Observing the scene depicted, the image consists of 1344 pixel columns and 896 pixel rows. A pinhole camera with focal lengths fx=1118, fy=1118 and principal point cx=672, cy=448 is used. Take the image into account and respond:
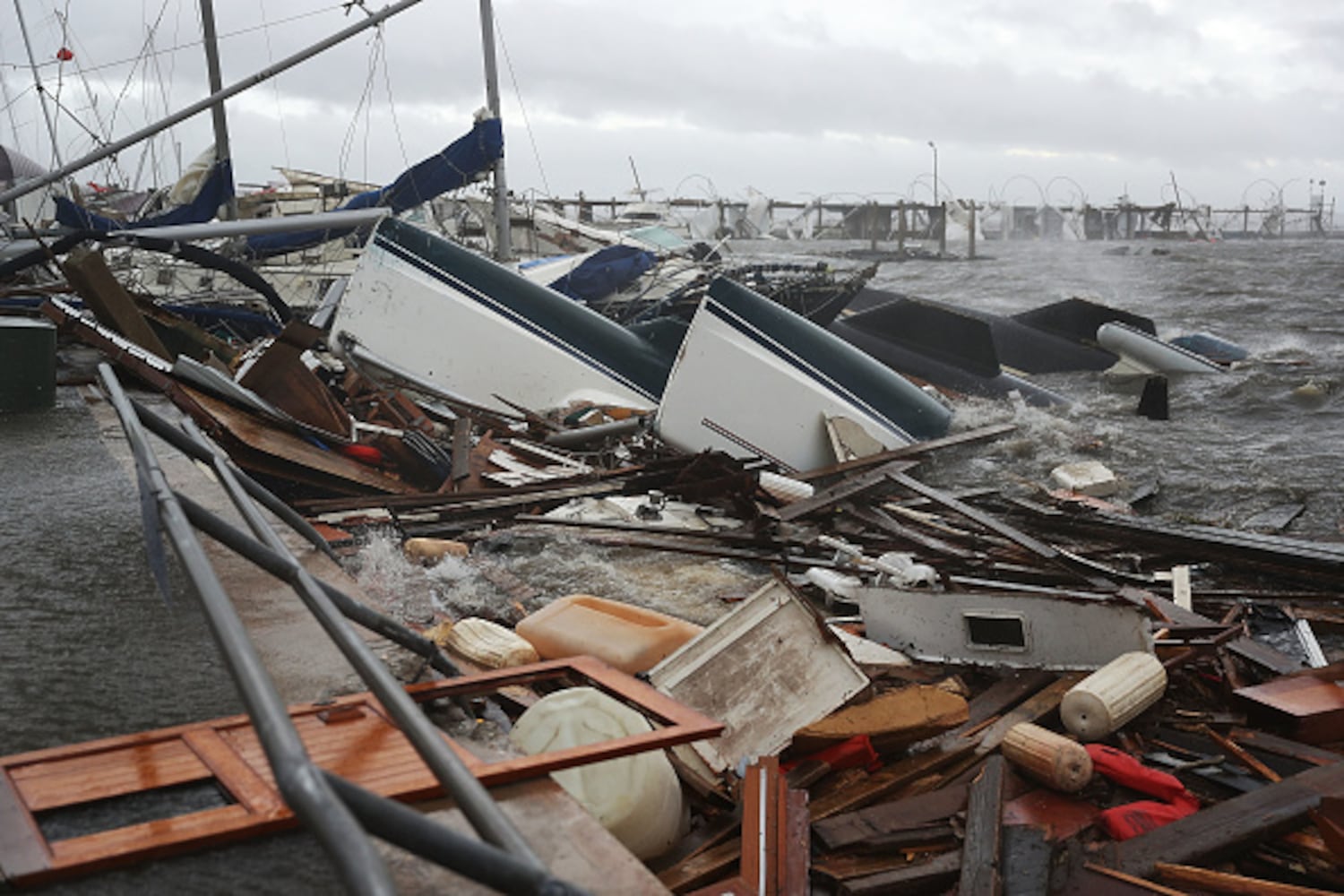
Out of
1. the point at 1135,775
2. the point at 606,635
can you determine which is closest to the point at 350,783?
the point at 606,635

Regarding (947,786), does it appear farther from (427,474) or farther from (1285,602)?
(427,474)

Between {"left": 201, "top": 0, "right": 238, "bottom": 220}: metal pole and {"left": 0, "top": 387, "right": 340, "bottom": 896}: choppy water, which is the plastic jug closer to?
{"left": 0, "top": 387, "right": 340, "bottom": 896}: choppy water

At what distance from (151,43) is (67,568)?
16806mm

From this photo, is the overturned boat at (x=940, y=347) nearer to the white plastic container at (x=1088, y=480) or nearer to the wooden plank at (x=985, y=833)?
the white plastic container at (x=1088, y=480)

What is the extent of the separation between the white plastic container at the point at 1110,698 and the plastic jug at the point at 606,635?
5.04ft

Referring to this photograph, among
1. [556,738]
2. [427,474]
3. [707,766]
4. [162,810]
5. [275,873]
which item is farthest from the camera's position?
[427,474]

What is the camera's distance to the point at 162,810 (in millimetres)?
2389

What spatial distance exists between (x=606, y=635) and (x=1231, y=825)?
7.80 feet

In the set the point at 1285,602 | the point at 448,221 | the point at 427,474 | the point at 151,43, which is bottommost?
the point at 1285,602

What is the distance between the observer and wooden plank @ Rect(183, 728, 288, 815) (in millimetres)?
2344

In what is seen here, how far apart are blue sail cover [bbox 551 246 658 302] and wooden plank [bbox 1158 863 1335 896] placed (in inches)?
588

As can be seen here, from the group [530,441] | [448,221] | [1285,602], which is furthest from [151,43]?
[1285,602]

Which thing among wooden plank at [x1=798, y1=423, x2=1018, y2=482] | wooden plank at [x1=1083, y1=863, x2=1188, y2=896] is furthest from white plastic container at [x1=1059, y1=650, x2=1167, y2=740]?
wooden plank at [x1=798, y1=423, x2=1018, y2=482]

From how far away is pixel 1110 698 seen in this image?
4.41 metres
